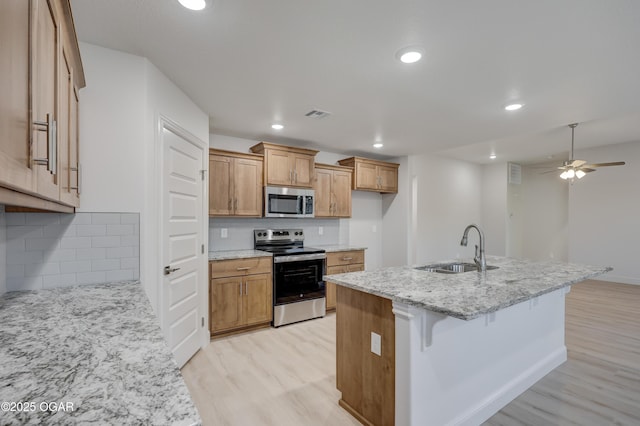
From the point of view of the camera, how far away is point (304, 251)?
400cm

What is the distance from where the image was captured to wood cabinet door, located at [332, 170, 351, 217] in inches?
Result: 186

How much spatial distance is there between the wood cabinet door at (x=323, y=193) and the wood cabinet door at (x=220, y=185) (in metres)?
1.30

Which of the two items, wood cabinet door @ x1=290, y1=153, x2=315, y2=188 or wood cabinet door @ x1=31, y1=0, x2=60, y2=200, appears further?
wood cabinet door @ x1=290, y1=153, x2=315, y2=188

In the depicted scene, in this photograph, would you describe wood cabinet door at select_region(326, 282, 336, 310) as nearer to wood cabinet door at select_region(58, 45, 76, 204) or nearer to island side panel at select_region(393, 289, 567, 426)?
island side panel at select_region(393, 289, 567, 426)

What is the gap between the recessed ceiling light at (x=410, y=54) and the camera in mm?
2016

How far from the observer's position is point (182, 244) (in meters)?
2.70

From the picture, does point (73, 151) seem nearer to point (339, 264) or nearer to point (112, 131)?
point (112, 131)

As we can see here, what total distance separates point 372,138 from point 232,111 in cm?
197

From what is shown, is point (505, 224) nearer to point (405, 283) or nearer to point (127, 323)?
point (405, 283)

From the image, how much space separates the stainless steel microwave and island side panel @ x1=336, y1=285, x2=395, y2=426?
206 centimetres

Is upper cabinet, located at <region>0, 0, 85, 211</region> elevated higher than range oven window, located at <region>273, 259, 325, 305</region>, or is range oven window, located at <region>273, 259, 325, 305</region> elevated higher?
upper cabinet, located at <region>0, 0, 85, 211</region>

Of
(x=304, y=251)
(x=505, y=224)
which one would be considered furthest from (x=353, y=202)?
(x=505, y=224)

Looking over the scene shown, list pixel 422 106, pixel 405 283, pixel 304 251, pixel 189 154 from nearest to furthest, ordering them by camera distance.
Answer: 1. pixel 405 283
2. pixel 189 154
3. pixel 422 106
4. pixel 304 251

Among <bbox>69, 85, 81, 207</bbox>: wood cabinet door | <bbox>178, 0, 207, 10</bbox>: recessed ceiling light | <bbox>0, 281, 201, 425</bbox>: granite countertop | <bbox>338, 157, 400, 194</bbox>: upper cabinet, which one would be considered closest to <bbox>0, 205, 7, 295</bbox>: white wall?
<bbox>0, 281, 201, 425</bbox>: granite countertop
